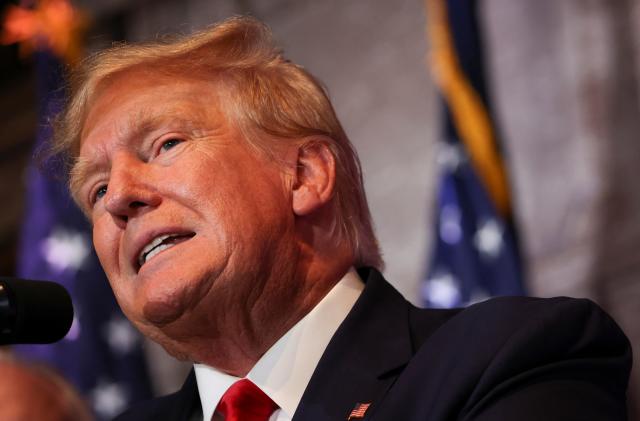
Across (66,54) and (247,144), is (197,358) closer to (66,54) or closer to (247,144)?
(247,144)

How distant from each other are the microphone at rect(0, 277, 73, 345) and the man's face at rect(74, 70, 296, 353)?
0.31m

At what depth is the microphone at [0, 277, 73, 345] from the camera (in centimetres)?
165

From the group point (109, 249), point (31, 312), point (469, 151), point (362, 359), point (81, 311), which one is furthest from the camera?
point (81, 311)

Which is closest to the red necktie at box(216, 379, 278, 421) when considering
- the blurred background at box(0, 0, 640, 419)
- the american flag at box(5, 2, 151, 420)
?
the blurred background at box(0, 0, 640, 419)

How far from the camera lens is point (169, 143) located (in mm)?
2197

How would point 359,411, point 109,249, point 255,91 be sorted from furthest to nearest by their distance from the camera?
1. point 255,91
2. point 109,249
3. point 359,411

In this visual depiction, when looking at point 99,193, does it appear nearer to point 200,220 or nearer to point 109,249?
point 109,249

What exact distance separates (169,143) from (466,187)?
2555 mm

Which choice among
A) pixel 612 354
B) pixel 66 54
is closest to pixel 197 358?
pixel 612 354

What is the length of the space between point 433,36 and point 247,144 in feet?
8.90

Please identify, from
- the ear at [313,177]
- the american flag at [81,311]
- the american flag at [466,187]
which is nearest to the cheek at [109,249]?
the ear at [313,177]

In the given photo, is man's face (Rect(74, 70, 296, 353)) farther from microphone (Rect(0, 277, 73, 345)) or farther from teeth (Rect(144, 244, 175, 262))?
microphone (Rect(0, 277, 73, 345))

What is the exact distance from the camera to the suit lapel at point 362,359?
1949 mm

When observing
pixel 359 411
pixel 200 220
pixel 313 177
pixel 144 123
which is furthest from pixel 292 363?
pixel 144 123
